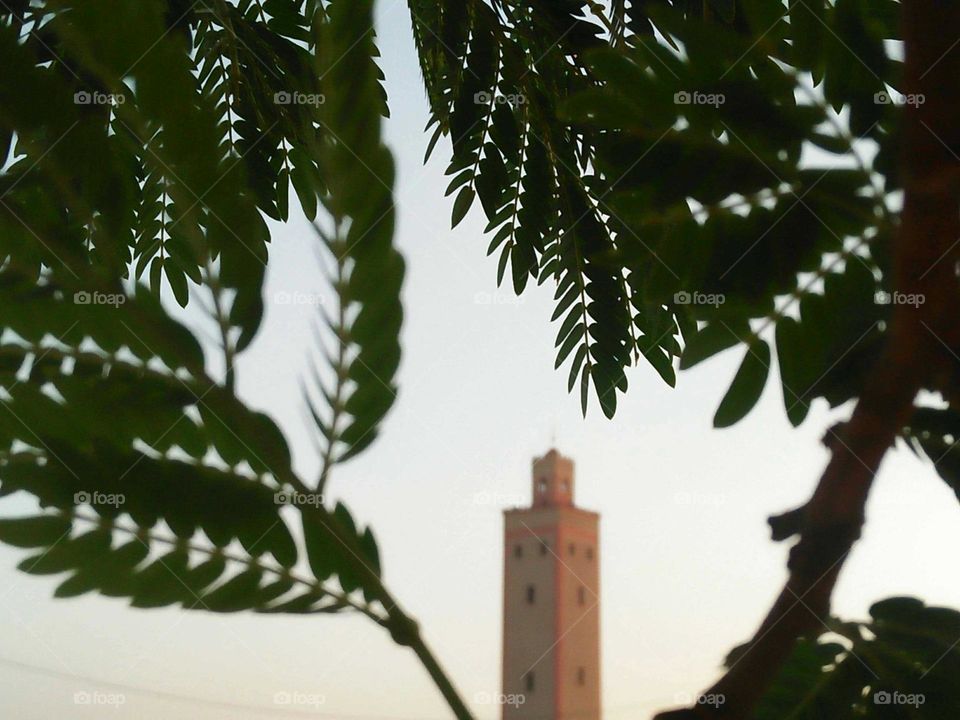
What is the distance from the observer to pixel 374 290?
125mm

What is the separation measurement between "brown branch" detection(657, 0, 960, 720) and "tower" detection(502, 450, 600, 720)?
0.47 ft

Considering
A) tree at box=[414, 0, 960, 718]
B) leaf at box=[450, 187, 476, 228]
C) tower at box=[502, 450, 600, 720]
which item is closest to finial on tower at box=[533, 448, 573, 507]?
tower at box=[502, 450, 600, 720]

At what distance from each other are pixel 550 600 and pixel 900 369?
0.31 m

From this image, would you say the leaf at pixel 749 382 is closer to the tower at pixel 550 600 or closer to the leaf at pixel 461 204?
the tower at pixel 550 600

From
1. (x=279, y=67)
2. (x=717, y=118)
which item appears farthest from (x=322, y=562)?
(x=279, y=67)

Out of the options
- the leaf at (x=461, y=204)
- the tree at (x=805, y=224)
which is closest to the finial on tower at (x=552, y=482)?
the leaf at (x=461, y=204)

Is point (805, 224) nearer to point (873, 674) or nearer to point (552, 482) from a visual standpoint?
point (873, 674)

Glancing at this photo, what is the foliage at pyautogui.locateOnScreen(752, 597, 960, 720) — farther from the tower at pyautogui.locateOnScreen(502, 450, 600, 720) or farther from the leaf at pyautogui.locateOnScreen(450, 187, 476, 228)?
the leaf at pyautogui.locateOnScreen(450, 187, 476, 228)

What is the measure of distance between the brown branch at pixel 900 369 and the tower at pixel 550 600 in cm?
14

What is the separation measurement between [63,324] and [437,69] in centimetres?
68

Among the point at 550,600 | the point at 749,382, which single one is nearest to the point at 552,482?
the point at 550,600

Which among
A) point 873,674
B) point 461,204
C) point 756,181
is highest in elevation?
point 461,204

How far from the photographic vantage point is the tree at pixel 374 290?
0.11 metres

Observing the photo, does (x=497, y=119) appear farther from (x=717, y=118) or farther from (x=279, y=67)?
(x=717, y=118)
